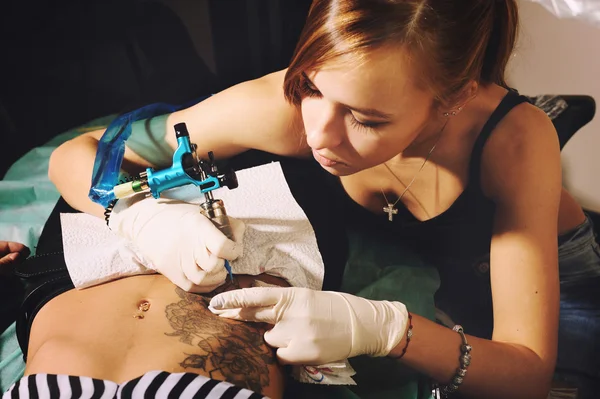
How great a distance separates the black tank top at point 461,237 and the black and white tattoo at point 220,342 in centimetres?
36

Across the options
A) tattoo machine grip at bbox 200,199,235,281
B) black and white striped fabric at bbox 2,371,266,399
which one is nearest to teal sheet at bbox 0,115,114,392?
black and white striped fabric at bbox 2,371,266,399

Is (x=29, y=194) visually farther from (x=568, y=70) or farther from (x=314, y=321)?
(x=568, y=70)

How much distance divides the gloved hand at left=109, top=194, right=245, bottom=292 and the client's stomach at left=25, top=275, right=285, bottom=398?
45 millimetres

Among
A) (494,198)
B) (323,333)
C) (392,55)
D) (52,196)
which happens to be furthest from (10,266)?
(494,198)

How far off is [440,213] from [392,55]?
0.38m

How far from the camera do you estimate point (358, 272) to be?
3.17 ft

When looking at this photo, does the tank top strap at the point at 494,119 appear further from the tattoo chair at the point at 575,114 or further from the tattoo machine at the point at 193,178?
the tattoo machine at the point at 193,178

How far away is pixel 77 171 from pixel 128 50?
371mm

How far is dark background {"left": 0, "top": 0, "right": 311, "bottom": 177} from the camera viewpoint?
1.15m

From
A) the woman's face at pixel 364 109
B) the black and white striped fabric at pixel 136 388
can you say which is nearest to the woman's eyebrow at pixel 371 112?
the woman's face at pixel 364 109

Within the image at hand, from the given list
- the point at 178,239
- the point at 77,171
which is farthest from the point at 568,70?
the point at 77,171

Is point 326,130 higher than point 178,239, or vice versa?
point 326,130

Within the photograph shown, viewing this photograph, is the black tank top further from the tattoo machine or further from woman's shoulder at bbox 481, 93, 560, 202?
the tattoo machine

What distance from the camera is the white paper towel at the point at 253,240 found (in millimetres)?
877
